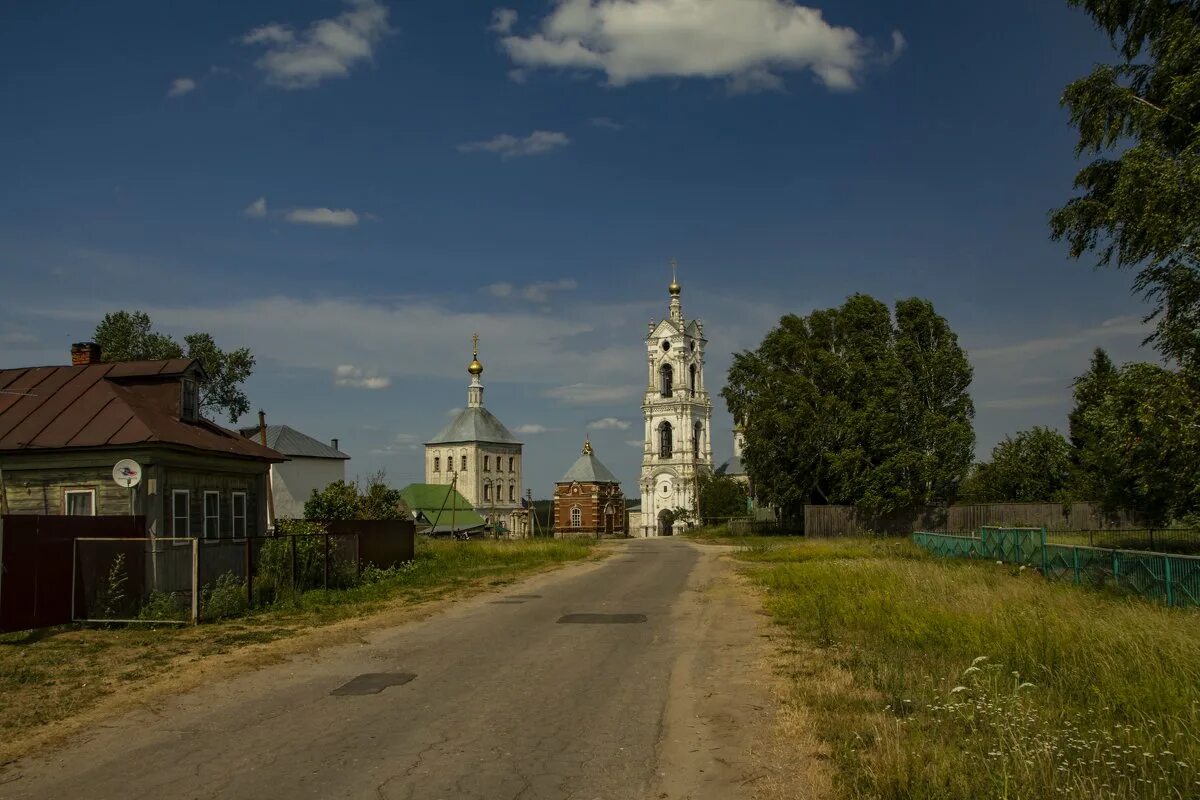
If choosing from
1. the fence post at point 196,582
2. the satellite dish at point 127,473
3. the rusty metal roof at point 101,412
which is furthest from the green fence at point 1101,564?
the rusty metal roof at point 101,412

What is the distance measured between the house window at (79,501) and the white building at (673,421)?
8126 centimetres

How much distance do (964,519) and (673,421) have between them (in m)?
53.7

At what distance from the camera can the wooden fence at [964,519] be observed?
160 feet

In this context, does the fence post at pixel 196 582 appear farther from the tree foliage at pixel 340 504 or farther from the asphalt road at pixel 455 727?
the tree foliage at pixel 340 504

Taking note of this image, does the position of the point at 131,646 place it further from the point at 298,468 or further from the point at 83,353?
the point at 298,468

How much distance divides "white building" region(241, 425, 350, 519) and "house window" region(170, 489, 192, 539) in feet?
119

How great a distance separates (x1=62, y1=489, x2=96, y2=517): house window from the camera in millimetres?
20141

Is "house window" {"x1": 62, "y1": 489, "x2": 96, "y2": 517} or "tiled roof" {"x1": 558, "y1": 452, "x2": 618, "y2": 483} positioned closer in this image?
"house window" {"x1": 62, "y1": 489, "x2": 96, "y2": 517}

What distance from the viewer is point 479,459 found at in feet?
374

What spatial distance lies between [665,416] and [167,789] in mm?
96727

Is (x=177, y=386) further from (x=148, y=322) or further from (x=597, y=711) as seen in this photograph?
(x=148, y=322)

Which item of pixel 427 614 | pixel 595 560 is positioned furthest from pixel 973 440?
pixel 427 614

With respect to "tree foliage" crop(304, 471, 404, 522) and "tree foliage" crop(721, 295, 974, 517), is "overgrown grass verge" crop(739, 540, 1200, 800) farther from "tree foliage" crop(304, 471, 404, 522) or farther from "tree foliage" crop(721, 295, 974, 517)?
"tree foliage" crop(721, 295, 974, 517)

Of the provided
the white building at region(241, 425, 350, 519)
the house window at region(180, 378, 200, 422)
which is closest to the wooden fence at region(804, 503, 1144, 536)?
the white building at region(241, 425, 350, 519)
